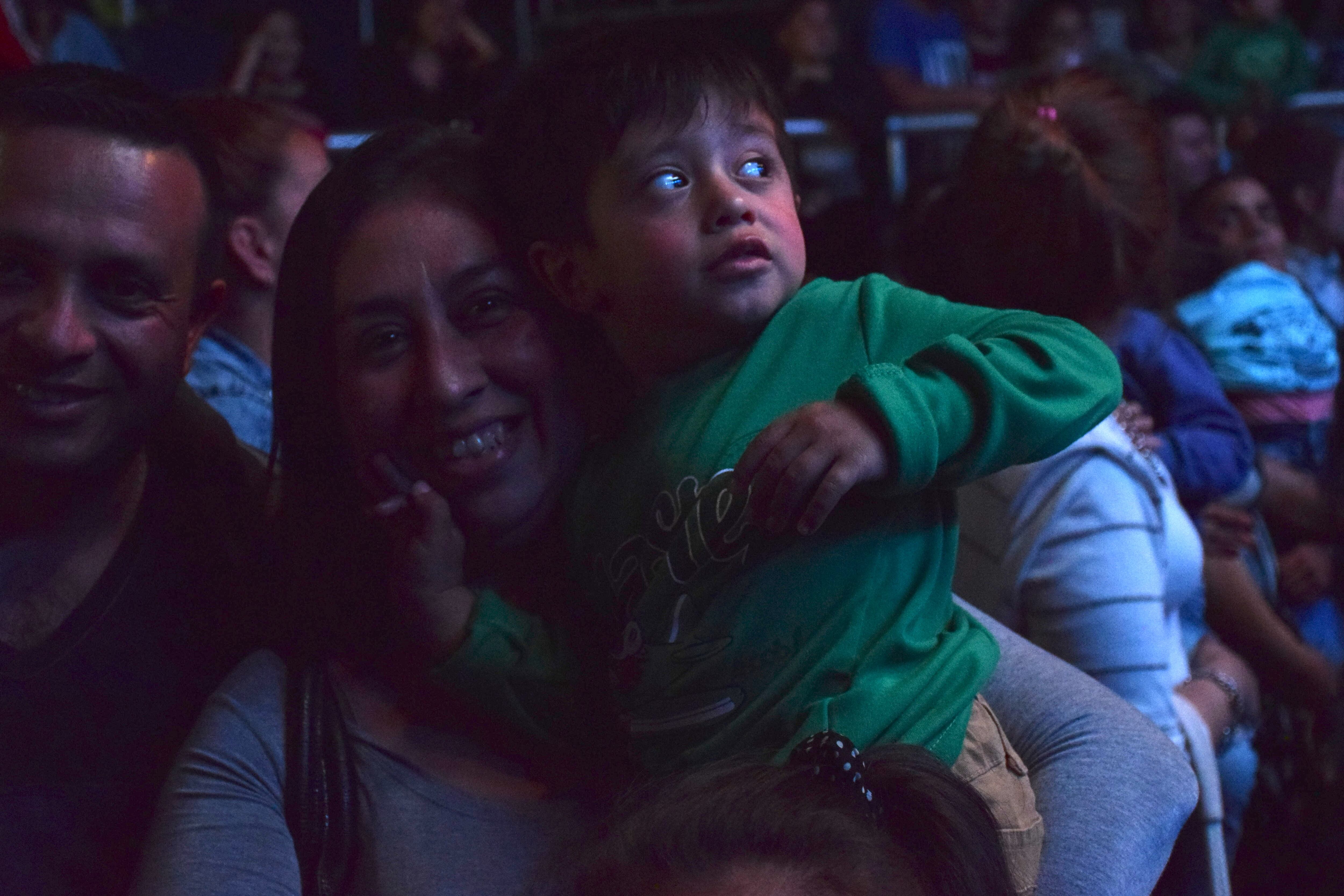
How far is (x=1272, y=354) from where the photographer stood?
148 inches

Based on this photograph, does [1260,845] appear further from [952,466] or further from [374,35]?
[374,35]

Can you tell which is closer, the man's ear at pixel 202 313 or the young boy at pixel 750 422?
the young boy at pixel 750 422

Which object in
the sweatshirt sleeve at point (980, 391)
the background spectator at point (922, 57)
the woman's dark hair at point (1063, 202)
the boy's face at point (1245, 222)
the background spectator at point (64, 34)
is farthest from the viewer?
the background spectator at point (922, 57)

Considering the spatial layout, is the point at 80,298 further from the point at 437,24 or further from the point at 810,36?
the point at 810,36

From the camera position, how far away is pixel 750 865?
1112 mm

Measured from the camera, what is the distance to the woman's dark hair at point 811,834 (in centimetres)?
112

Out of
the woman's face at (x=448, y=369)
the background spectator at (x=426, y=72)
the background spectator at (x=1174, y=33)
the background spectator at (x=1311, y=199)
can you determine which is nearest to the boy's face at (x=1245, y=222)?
the background spectator at (x=1311, y=199)

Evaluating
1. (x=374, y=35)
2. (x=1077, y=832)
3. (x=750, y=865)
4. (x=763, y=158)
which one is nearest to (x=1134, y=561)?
(x=1077, y=832)

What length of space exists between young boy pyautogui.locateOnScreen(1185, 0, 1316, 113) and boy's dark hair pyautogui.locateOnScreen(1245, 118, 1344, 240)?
211 cm

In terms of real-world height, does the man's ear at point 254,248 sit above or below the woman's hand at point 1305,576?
above

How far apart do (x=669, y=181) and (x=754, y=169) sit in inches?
4.4

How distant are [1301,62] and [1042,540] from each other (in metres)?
6.74

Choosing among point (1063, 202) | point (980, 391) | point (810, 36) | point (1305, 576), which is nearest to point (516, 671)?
point (980, 391)

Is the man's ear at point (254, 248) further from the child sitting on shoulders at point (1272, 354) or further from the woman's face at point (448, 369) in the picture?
the child sitting on shoulders at point (1272, 354)
